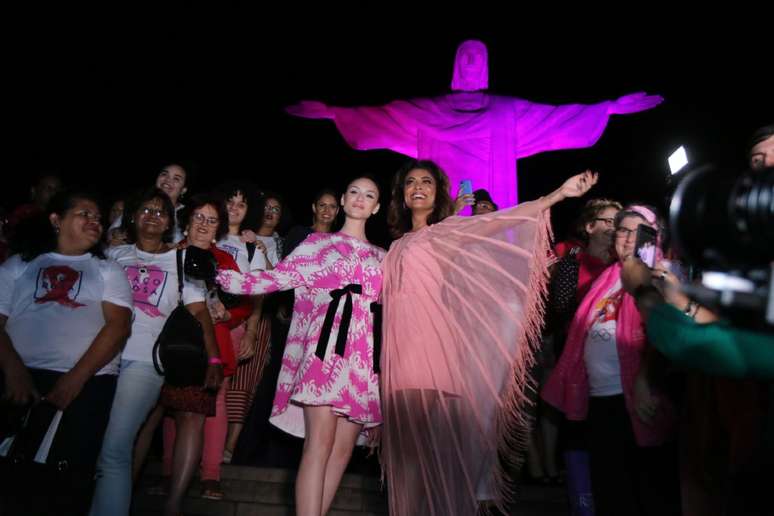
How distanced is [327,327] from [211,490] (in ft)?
4.49

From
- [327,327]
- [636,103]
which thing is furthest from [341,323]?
[636,103]

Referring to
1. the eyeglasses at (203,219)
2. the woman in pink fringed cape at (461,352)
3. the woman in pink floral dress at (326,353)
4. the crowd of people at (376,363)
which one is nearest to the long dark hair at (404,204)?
the crowd of people at (376,363)

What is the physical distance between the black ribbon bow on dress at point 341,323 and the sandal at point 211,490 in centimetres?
129

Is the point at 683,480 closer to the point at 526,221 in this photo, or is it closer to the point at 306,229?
the point at 526,221

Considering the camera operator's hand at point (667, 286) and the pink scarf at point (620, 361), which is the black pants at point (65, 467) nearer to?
the pink scarf at point (620, 361)

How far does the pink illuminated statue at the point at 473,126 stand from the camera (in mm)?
5848

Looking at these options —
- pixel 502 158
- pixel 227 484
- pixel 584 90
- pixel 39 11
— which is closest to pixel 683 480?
pixel 227 484

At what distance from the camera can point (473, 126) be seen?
5918 millimetres

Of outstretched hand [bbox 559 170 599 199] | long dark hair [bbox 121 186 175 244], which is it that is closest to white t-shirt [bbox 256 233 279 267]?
long dark hair [bbox 121 186 175 244]

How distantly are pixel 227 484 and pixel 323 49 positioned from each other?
4529mm

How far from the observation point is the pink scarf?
3.02 metres

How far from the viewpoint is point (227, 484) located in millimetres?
4395

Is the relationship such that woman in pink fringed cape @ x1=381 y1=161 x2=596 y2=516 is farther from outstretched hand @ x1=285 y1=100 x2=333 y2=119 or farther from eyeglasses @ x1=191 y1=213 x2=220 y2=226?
outstretched hand @ x1=285 y1=100 x2=333 y2=119

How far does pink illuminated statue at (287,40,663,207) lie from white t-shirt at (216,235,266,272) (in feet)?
4.61
